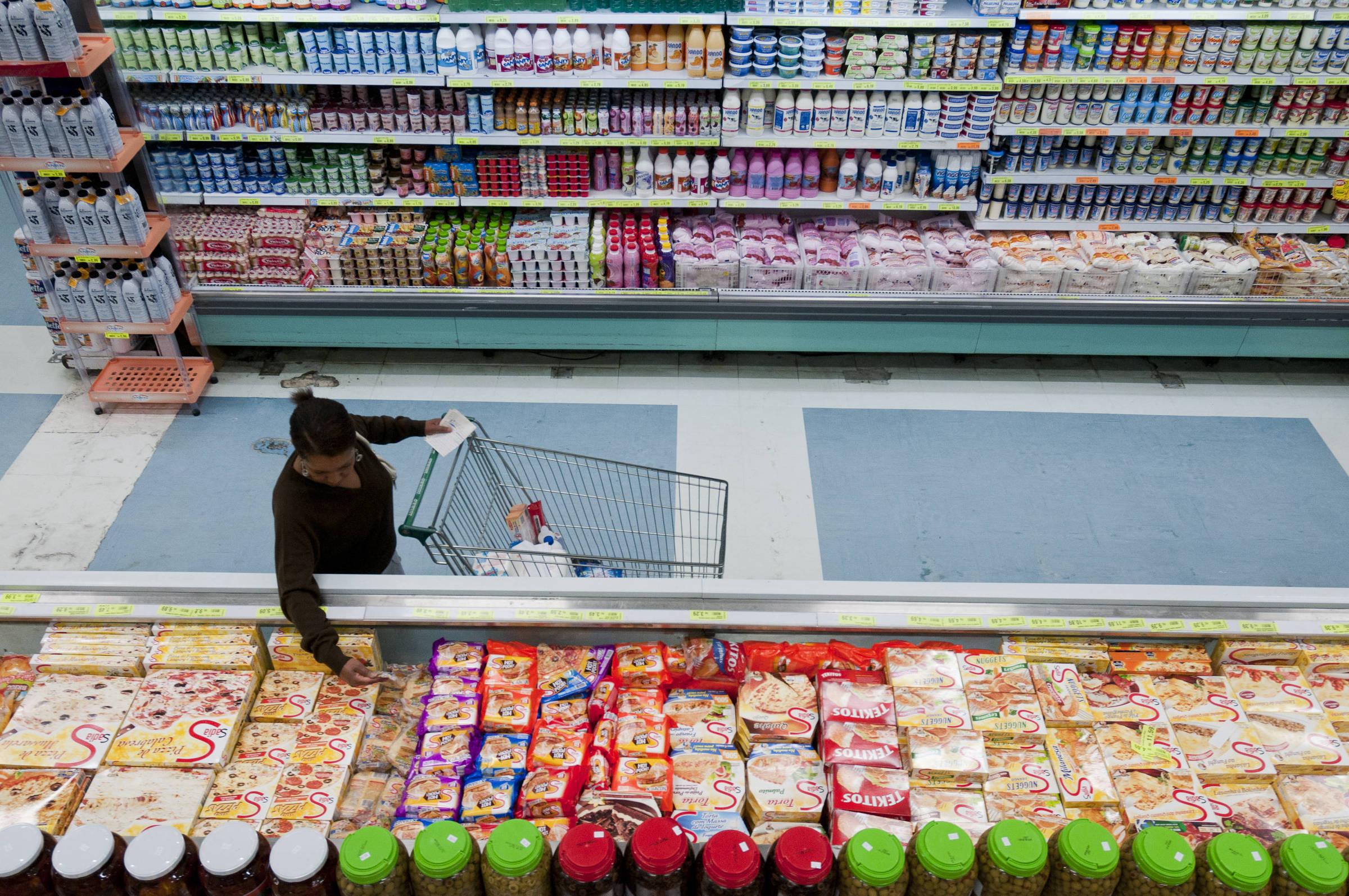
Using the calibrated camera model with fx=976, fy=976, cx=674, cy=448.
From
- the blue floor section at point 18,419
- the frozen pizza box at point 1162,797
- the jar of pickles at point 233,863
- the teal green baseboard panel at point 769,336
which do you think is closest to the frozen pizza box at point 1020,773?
the frozen pizza box at point 1162,797

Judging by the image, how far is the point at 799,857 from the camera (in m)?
1.74

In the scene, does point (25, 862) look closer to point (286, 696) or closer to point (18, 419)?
point (286, 696)

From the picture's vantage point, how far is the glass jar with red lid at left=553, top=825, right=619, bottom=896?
5.67ft

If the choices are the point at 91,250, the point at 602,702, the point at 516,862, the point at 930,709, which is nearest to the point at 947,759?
the point at 930,709

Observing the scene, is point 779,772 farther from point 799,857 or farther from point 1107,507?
point 1107,507

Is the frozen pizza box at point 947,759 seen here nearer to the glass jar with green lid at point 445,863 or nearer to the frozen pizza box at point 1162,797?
the frozen pizza box at point 1162,797

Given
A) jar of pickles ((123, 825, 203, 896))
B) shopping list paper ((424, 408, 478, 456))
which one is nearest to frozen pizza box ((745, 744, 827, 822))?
jar of pickles ((123, 825, 203, 896))

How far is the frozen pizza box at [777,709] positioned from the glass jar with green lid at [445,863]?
70 cm

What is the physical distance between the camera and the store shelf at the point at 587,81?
529 centimetres

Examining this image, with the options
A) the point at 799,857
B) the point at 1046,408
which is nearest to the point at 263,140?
the point at 1046,408

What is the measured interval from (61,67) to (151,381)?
1.75 metres

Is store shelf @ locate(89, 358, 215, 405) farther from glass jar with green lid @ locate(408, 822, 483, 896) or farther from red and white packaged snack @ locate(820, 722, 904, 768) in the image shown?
red and white packaged snack @ locate(820, 722, 904, 768)

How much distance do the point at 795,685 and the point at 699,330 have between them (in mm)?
3643

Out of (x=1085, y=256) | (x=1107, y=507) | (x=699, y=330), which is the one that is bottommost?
(x=1107, y=507)
